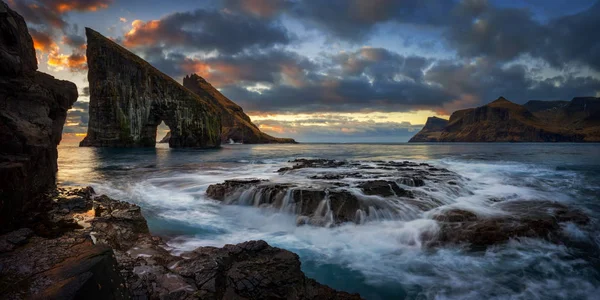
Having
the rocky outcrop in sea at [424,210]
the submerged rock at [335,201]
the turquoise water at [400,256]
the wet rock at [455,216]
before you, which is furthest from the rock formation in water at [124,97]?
the wet rock at [455,216]

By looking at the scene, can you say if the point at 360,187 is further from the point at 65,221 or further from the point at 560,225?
the point at 65,221

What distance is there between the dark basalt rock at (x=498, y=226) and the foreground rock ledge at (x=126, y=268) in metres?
4.50

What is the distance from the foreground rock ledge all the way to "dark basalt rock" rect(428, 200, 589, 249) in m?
4.50

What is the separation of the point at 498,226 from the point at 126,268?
28.8 ft

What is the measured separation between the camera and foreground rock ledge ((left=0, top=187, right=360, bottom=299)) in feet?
8.78

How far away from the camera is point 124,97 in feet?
191

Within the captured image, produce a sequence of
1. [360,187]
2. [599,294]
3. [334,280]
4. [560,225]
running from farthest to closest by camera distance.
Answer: [360,187] < [560,225] < [334,280] < [599,294]

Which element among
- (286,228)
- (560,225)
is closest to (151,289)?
(286,228)

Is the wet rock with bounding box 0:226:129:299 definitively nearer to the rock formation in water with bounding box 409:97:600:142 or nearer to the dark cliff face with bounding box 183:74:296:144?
the dark cliff face with bounding box 183:74:296:144

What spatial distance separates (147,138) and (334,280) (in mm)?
69392

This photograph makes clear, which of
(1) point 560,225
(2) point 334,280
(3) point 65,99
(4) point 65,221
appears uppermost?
(3) point 65,99

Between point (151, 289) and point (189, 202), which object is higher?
point (151, 289)

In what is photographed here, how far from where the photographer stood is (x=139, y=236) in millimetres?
6148

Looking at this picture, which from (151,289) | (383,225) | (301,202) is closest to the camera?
(151,289)
